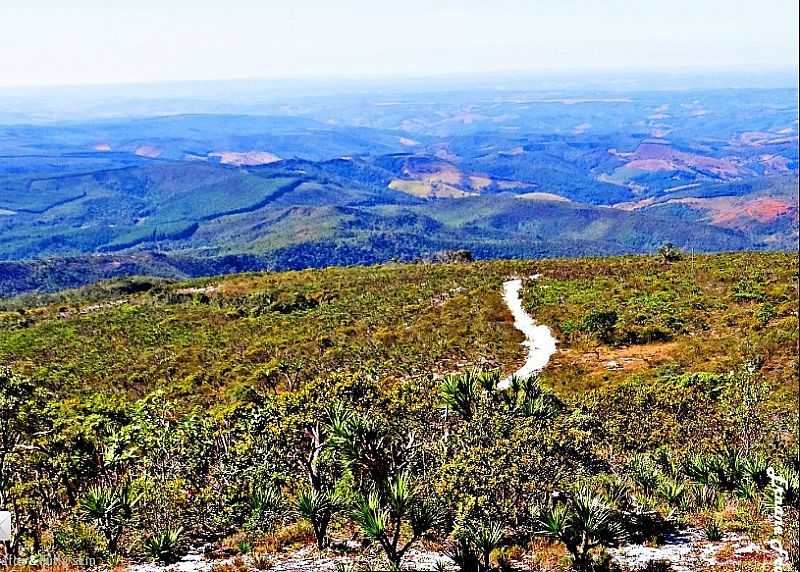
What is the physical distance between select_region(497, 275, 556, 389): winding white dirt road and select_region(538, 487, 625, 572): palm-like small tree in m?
13.5

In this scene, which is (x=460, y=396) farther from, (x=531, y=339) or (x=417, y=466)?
(x=531, y=339)

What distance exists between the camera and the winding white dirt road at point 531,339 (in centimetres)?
2809

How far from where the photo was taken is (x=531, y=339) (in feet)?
104

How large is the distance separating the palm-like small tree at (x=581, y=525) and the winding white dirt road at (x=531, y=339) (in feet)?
44.2

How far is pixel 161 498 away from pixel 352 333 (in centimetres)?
2273

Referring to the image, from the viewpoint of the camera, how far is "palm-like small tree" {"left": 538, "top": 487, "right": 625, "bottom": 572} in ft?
33.8

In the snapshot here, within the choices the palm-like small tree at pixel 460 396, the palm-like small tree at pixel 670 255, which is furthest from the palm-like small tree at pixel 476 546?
the palm-like small tree at pixel 670 255

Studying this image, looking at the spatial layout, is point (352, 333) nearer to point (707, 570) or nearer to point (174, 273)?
point (707, 570)

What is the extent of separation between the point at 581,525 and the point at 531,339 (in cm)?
2172

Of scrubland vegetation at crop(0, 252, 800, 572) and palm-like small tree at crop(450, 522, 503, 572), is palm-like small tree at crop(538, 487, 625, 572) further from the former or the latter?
palm-like small tree at crop(450, 522, 503, 572)

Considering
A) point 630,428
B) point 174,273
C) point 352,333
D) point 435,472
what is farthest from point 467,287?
point 174,273

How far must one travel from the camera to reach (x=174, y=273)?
164750 millimetres

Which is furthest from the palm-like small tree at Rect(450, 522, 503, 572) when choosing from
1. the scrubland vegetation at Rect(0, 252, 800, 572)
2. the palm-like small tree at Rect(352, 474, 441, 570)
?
the palm-like small tree at Rect(352, 474, 441, 570)

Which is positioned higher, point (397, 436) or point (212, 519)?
point (397, 436)
